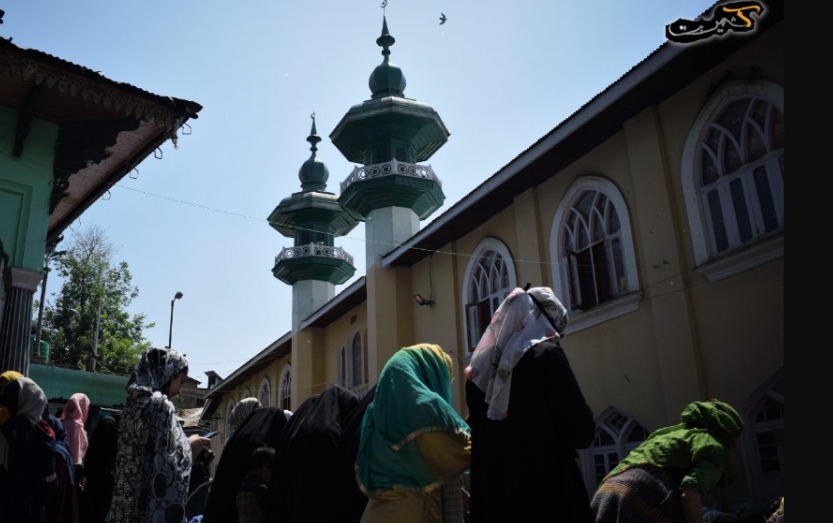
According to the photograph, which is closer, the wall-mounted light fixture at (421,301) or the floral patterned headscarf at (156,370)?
the floral patterned headscarf at (156,370)

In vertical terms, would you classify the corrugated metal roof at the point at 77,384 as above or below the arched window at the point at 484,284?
below

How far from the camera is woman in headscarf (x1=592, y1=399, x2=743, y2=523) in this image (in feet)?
10.1

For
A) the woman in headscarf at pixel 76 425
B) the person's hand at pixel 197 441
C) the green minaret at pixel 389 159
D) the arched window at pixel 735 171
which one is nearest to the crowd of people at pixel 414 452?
the person's hand at pixel 197 441

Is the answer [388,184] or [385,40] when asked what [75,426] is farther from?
[385,40]

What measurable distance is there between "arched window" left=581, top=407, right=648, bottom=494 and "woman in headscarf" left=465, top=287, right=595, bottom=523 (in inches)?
230

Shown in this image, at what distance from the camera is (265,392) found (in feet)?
79.7

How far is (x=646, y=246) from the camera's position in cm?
841

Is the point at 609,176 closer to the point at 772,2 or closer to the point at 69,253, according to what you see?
the point at 772,2

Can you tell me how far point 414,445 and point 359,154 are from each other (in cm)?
1647

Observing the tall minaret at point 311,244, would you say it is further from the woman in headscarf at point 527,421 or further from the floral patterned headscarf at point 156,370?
the woman in headscarf at point 527,421

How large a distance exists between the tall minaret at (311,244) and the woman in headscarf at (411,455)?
1741cm

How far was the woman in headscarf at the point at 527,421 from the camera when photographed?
2736 millimetres

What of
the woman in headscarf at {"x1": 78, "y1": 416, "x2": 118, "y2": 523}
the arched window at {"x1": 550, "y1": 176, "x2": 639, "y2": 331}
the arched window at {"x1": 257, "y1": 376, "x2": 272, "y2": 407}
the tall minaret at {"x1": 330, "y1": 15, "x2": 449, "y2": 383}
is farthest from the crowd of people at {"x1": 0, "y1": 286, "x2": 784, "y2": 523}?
the arched window at {"x1": 257, "y1": 376, "x2": 272, "y2": 407}

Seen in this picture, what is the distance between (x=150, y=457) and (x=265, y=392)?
2099cm
